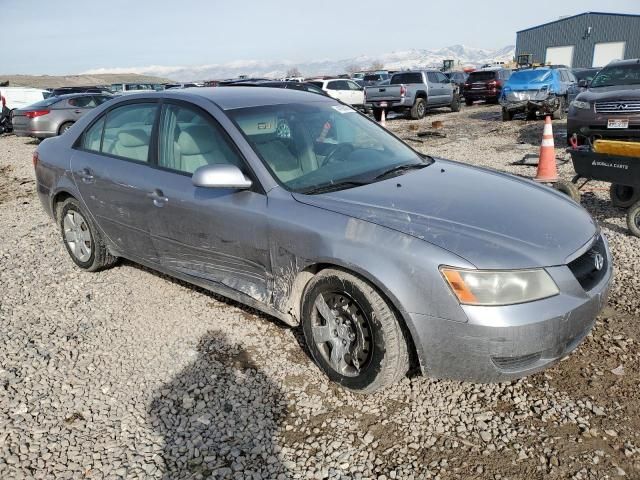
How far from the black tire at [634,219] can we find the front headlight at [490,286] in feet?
11.0

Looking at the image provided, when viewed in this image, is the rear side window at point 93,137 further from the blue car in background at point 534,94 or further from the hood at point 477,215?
the blue car in background at point 534,94

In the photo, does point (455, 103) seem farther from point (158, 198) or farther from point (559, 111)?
point (158, 198)

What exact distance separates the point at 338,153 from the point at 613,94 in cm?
725

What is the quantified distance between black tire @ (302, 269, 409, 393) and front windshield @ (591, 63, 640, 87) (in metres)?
9.19

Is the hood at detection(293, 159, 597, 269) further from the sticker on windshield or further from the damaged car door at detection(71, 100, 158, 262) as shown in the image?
the damaged car door at detection(71, 100, 158, 262)

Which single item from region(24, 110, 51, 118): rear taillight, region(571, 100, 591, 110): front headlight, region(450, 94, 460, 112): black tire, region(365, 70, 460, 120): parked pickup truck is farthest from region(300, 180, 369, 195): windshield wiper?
region(450, 94, 460, 112): black tire

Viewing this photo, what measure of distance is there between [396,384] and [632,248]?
3.16 metres

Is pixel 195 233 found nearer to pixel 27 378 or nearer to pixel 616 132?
pixel 27 378

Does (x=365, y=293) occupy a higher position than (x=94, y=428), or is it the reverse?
(x=365, y=293)

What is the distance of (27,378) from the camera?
10.6 feet

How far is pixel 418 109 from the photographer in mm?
18828

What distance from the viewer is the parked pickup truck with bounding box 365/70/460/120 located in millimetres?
18219

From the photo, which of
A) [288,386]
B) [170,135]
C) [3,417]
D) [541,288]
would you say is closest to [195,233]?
[170,135]

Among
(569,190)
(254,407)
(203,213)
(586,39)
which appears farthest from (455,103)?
(586,39)
